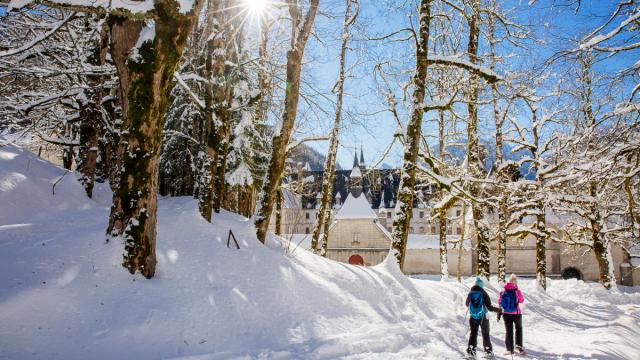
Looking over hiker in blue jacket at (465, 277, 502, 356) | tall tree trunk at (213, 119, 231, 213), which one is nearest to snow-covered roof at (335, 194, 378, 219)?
tall tree trunk at (213, 119, 231, 213)

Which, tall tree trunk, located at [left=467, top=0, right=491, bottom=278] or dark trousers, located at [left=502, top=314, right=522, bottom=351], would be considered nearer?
dark trousers, located at [left=502, top=314, right=522, bottom=351]

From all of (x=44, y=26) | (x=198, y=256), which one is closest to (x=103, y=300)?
(x=198, y=256)

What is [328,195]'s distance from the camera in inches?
644

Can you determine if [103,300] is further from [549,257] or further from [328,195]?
[549,257]

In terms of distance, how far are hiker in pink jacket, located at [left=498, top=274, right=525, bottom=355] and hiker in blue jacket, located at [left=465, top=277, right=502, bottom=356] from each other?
0.30 metres

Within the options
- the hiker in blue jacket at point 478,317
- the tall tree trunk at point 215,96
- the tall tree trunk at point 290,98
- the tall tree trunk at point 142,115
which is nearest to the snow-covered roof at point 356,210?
the tall tree trunk at point 215,96

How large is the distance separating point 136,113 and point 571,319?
13.6 meters

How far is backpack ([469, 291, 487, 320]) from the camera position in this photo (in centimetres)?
716

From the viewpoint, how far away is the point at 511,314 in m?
7.68

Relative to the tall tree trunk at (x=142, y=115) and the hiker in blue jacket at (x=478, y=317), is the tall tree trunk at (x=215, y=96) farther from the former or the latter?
the hiker in blue jacket at (x=478, y=317)

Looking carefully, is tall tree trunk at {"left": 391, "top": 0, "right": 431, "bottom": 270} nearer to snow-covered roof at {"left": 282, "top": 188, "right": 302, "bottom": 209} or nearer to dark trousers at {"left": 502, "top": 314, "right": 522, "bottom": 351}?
dark trousers at {"left": 502, "top": 314, "right": 522, "bottom": 351}

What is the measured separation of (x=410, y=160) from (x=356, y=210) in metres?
40.9

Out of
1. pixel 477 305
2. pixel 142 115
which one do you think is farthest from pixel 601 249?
pixel 142 115

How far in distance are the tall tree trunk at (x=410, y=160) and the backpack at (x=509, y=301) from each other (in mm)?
2530
